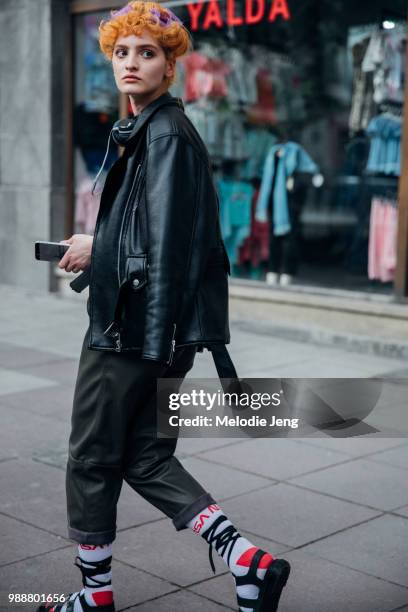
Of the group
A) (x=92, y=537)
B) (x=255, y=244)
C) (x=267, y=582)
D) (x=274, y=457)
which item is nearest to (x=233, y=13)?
(x=255, y=244)

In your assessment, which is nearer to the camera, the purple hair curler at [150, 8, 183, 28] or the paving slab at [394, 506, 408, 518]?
the purple hair curler at [150, 8, 183, 28]

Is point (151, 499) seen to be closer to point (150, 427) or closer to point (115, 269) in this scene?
point (150, 427)

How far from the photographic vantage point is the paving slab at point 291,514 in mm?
4297

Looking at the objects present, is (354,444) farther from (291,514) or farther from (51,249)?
(51,249)

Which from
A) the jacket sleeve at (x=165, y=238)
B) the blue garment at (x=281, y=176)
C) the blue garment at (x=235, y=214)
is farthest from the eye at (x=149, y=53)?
the blue garment at (x=235, y=214)

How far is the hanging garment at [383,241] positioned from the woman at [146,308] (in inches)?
240

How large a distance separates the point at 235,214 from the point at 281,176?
67cm

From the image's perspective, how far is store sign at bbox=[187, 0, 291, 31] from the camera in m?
9.93

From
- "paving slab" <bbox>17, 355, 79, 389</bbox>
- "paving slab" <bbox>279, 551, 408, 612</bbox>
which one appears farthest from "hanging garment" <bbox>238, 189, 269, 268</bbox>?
"paving slab" <bbox>279, 551, 408, 612</bbox>

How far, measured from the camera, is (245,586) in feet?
10.6

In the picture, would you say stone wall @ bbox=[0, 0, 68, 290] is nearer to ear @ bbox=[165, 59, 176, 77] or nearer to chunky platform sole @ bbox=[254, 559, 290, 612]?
ear @ bbox=[165, 59, 176, 77]

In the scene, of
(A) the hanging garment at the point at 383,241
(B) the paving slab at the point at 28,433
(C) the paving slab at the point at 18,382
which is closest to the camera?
(B) the paving slab at the point at 28,433

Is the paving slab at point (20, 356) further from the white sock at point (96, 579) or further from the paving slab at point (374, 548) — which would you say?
the white sock at point (96, 579)

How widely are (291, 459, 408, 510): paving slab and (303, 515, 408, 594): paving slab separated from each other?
26cm
